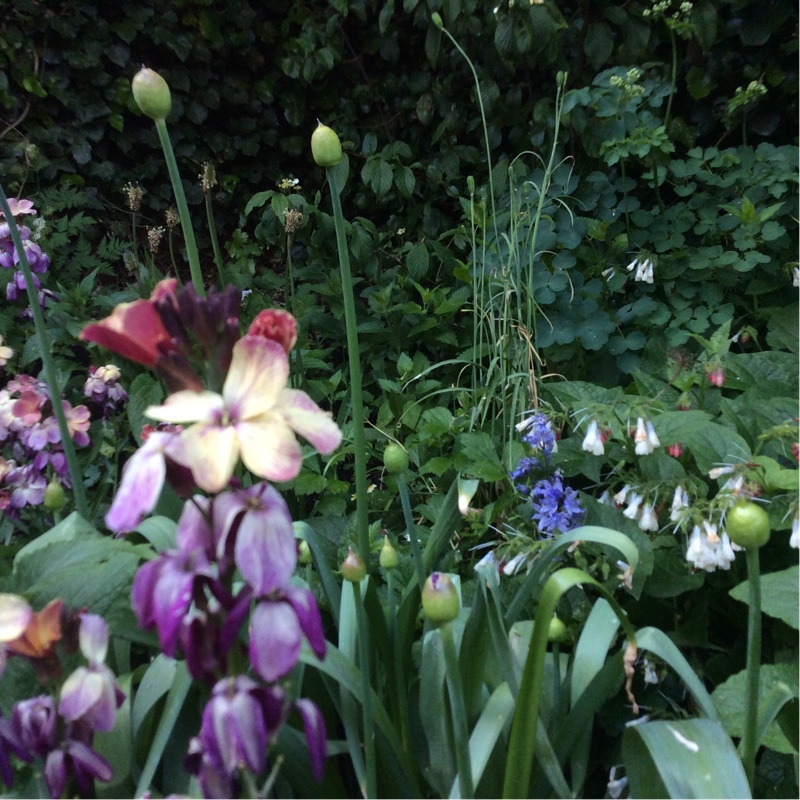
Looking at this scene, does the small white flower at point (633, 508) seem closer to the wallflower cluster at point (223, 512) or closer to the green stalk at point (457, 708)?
the green stalk at point (457, 708)

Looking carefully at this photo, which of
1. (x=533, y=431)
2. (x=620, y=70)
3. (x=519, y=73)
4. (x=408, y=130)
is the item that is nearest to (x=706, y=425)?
(x=533, y=431)

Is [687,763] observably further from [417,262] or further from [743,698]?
[417,262]

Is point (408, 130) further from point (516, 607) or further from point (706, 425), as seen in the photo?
point (516, 607)

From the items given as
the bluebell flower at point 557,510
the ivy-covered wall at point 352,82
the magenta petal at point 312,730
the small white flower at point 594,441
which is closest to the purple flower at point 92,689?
the magenta petal at point 312,730

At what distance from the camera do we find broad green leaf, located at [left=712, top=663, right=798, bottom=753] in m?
0.79

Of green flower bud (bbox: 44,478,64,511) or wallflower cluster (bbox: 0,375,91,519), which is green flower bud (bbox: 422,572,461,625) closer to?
green flower bud (bbox: 44,478,64,511)

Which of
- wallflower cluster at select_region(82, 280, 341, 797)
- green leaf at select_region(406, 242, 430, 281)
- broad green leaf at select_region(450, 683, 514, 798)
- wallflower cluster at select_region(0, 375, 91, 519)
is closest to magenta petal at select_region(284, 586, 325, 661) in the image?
wallflower cluster at select_region(82, 280, 341, 797)

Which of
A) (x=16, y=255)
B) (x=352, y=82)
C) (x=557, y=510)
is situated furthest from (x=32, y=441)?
(x=352, y=82)

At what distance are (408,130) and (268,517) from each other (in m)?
2.69

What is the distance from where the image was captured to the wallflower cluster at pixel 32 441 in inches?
47.7

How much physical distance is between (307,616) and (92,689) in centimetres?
19

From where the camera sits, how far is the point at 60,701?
1.71 feet

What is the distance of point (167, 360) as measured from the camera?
46cm

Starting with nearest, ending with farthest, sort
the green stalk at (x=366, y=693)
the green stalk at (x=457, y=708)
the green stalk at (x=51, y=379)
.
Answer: the green stalk at (x=457, y=708) → the green stalk at (x=366, y=693) → the green stalk at (x=51, y=379)
